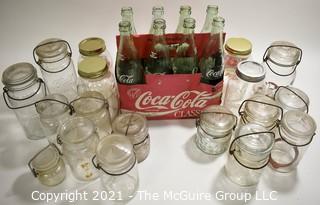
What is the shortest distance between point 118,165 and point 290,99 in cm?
56

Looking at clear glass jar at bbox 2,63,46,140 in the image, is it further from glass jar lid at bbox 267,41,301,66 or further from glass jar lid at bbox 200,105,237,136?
glass jar lid at bbox 267,41,301,66

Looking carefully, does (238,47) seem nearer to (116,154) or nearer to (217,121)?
(217,121)

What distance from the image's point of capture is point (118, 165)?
Answer: 731 millimetres

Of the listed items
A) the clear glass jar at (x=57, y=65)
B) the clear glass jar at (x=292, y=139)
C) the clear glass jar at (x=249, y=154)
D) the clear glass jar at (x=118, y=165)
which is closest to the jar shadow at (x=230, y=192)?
the clear glass jar at (x=249, y=154)

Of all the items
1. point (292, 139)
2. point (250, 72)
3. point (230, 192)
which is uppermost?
point (250, 72)

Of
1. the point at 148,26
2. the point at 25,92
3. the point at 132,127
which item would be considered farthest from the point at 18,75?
the point at 148,26

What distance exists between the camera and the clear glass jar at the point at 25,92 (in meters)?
0.90

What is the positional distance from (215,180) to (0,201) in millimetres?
591

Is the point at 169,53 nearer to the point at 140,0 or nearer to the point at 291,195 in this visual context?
the point at 140,0

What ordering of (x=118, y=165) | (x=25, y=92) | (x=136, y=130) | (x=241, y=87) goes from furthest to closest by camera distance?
1. (x=241, y=87)
2. (x=25, y=92)
3. (x=136, y=130)
4. (x=118, y=165)

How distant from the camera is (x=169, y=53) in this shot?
979 millimetres

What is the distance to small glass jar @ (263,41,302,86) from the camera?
3.26 feet

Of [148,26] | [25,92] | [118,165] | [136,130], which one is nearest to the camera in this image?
[118,165]

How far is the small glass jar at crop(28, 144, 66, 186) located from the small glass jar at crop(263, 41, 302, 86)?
73 cm
